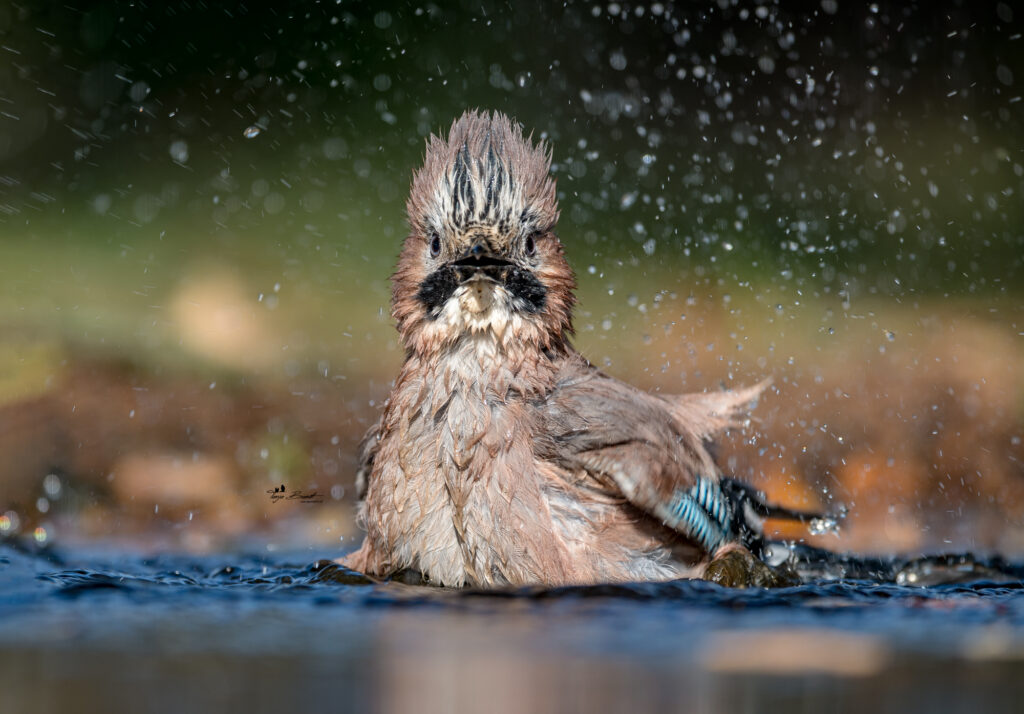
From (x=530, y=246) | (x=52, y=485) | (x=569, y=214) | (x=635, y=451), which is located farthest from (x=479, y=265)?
(x=569, y=214)

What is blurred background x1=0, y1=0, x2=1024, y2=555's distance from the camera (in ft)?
28.6

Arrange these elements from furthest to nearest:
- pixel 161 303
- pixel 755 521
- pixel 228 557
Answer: pixel 161 303, pixel 228 557, pixel 755 521

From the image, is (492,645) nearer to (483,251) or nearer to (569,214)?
(483,251)

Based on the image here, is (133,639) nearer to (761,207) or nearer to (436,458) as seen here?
(436,458)

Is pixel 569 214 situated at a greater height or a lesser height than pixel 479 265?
greater

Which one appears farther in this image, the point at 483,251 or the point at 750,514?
the point at 750,514

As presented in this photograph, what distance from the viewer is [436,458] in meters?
4.72

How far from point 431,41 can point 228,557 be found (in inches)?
205

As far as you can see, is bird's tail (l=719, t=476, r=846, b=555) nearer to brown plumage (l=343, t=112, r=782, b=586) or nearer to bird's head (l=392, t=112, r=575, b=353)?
brown plumage (l=343, t=112, r=782, b=586)

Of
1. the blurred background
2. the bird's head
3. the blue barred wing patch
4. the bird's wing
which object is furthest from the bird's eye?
the blurred background

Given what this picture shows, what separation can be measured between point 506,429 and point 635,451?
1.81 feet

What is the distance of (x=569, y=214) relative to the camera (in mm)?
9344

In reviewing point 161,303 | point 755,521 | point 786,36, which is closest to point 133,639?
point 755,521

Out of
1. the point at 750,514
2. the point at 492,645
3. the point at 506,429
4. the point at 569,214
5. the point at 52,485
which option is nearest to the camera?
the point at 492,645
